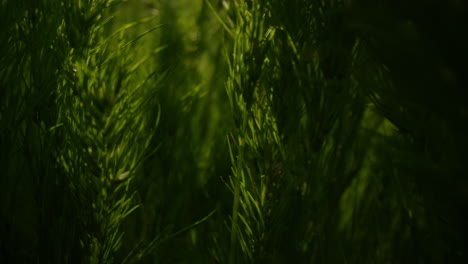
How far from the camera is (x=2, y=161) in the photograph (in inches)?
19.2

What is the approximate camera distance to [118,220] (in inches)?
18.6

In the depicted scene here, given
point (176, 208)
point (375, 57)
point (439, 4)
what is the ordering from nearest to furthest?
point (439, 4)
point (375, 57)
point (176, 208)

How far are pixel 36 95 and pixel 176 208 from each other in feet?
0.88

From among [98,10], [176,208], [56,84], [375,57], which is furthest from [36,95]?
[375,57]

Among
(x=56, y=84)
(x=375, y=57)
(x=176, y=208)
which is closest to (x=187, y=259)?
(x=176, y=208)

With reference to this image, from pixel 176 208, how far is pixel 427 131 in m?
0.43

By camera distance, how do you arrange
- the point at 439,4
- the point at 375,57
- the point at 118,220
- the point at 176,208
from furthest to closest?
the point at 176,208 < the point at 118,220 < the point at 375,57 < the point at 439,4

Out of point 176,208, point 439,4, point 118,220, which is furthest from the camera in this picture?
point 176,208

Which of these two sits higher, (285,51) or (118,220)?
(285,51)

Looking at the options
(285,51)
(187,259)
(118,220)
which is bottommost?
(187,259)

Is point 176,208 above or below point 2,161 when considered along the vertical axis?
below

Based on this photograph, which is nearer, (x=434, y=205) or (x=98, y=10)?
(x=434, y=205)

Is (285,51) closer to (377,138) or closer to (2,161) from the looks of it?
(377,138)

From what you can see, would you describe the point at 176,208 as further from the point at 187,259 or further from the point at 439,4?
the point at 439,4
